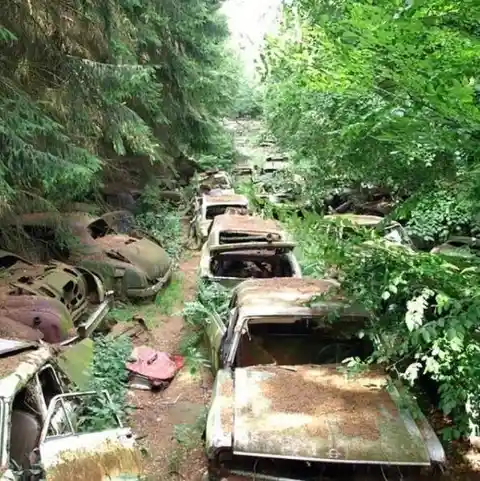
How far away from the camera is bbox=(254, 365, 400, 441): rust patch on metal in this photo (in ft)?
14.0

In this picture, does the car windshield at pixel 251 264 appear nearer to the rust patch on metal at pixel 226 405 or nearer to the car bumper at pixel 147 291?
the car bumper at pixel 147 291

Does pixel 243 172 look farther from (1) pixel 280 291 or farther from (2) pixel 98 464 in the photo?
(2) pixel 98 464

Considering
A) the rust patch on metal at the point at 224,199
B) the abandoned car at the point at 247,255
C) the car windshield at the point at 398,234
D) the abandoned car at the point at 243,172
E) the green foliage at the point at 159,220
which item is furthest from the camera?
the abandoned car at the point at 243,172

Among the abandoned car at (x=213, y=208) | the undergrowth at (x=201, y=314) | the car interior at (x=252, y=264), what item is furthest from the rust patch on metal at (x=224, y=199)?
the undergrowth at (x=201, y=314)

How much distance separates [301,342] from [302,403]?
126 centimetres

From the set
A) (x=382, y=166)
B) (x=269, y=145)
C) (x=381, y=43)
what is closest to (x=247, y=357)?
(x=382, y=166)

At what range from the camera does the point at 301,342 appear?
5766 millimetres

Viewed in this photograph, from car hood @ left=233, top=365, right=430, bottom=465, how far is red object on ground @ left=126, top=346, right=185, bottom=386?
8.68ft

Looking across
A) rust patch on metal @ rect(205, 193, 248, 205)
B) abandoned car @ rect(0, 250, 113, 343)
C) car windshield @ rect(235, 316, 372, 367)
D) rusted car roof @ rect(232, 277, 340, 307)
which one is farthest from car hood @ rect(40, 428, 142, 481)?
rust patch on metal @ rect(205, 193, 248, 205)

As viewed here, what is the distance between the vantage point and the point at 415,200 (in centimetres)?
446

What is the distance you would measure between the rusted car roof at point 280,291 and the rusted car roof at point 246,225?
349 centimetres

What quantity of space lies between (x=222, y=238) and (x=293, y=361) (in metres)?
4.95

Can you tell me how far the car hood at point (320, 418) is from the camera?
3914mm

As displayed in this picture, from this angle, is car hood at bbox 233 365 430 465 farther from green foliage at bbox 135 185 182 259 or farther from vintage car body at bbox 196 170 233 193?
vintage car body at bbox 196 170 233 193
